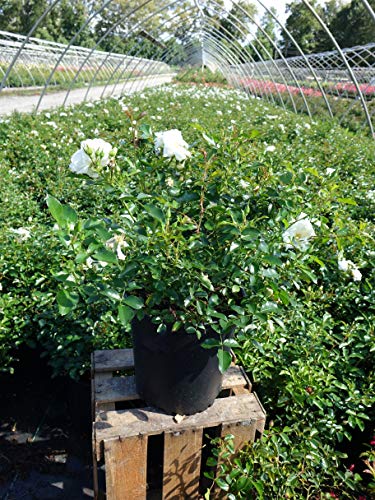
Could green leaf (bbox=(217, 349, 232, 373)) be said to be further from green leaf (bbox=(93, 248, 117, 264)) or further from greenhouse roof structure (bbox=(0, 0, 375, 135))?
greenhouse roof structure (bbox=(0, 0, 375, 135))

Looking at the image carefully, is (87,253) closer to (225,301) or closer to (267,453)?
(225,301)

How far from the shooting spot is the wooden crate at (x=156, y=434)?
4.01 feet

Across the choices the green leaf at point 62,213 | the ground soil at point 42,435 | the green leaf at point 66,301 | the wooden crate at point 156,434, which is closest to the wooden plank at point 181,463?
the wooden crate at point 156,434

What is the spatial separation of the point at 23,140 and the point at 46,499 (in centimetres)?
367

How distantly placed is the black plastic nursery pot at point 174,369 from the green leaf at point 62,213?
43cm

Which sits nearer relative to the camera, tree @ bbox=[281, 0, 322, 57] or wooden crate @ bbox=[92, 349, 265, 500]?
wooden crate @ bbox=[92, 349, 265, 500]

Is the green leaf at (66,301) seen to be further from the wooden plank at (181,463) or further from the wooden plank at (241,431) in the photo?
the wooden plank at (241,431)

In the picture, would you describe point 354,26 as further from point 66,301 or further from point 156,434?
point 66,301

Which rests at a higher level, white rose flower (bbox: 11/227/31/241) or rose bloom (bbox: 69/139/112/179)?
rose bloom (bbox: 69/139/112/179)

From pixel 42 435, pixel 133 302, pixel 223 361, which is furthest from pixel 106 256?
pixel 42 435

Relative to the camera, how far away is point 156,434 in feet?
4.10

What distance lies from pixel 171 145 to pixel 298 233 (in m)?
0.45

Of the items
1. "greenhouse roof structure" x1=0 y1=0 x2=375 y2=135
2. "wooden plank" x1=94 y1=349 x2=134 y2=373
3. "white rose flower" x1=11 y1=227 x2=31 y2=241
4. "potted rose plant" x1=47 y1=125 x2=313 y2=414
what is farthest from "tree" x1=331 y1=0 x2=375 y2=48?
"wooden plank" x1=94 y1=349 x2=134 y2=373

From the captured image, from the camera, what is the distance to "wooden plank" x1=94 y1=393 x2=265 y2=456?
123cm
